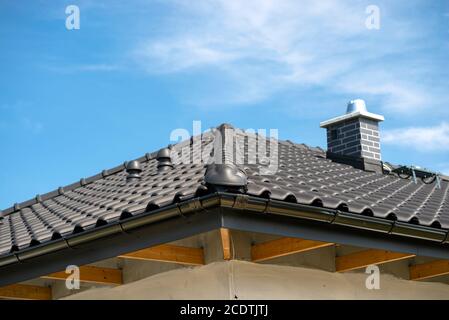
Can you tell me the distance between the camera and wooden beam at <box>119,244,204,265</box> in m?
5.96

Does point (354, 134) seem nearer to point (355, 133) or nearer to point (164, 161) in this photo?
point (355, 133)

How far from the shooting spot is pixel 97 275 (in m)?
6.68

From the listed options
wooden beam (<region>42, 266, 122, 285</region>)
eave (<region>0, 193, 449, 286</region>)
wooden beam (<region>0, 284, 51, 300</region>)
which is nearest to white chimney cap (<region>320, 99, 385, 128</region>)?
eave (<region>0, 193, 449, 286</region>)

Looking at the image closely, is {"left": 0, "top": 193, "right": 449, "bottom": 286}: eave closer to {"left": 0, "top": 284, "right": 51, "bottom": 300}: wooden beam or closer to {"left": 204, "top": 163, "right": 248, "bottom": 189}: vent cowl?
{"left": 204, "top": 163, "right": 248, "bottom": 189}: vent cowl

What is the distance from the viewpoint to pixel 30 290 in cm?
724

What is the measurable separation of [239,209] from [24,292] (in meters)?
3.14

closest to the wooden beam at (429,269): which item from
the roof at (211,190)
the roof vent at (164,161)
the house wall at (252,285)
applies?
the house wall at (252,285)

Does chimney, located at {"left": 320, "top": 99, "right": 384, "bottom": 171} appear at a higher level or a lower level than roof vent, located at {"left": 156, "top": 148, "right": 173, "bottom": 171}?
higher

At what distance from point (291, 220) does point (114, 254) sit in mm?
1440

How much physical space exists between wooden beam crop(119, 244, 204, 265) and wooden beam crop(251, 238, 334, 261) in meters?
0.49

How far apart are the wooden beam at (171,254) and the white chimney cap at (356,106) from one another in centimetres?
694

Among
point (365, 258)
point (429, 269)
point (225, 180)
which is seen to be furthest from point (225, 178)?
point (429, 269)

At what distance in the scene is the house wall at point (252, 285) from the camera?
6.06 m

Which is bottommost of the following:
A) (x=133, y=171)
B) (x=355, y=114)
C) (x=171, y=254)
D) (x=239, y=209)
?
(x=171, y=254)
